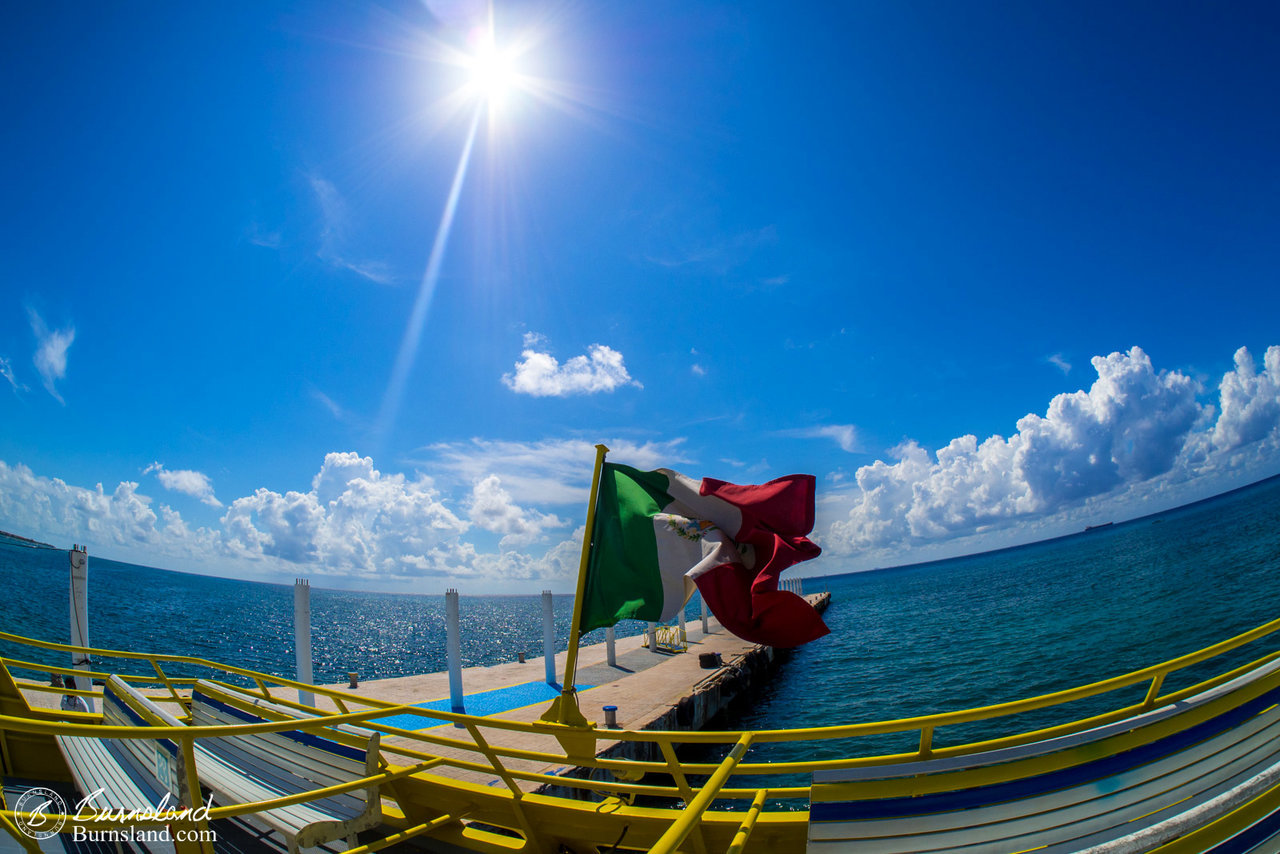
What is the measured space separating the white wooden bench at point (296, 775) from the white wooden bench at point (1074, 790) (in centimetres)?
334

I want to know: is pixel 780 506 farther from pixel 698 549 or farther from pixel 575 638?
pixel 575 638

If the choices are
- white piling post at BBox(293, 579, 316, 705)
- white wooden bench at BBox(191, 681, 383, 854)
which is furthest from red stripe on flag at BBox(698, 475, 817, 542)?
white piling post at BBox(293, 579, 316, 705)

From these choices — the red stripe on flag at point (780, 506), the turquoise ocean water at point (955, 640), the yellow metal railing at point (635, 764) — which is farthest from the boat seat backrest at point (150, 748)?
the turquoise ocean water at point (955, 640)

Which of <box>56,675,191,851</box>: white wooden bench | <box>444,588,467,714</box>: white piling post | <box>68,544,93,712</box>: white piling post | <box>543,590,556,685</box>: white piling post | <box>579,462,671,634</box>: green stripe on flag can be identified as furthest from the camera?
<box>543,590,556,685</box>: white piling post

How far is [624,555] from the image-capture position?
4.77 m

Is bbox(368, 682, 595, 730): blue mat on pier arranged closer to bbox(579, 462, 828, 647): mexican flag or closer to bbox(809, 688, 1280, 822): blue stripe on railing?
bbox(579, 462, 828, 647): mexican flag

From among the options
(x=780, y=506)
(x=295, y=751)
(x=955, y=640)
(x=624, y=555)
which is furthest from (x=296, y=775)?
(x=955, y=640)

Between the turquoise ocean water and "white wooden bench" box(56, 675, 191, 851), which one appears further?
the turquoise ocean water

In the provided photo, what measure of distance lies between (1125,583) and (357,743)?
6512cm

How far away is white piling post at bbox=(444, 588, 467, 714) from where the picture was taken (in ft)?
40.7

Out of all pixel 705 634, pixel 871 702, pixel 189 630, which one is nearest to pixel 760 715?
pixel 871 702

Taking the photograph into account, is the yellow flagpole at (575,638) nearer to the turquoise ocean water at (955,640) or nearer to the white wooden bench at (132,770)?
the white wooden bench at (132,770)

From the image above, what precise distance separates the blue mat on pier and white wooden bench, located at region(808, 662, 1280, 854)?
32.2 feet

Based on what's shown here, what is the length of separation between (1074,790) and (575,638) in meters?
3.31
